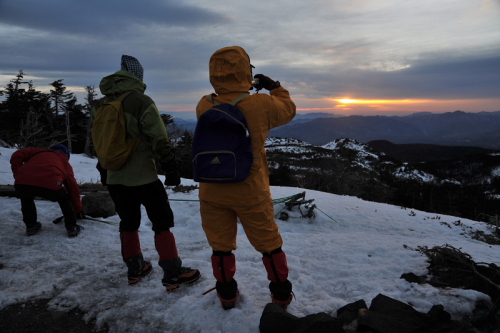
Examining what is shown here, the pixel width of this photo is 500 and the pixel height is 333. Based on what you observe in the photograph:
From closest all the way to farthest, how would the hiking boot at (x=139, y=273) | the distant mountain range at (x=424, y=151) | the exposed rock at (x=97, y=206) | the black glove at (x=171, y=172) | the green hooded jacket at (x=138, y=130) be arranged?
the green hooded jacket at (x=138, y=130), the black glove at (x=171, y=172), the hiking boot at (x=139, y=273), the exposed rock at (x=97, y=206), the distant mountain range at (x=424, y=151)

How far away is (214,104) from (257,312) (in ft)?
6.90

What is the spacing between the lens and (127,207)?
3.12m

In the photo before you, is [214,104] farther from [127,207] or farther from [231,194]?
[127,207]

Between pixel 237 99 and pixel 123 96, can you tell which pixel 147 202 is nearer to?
pixel 123 96

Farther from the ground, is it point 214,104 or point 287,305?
point 214,104

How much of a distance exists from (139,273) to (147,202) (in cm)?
100

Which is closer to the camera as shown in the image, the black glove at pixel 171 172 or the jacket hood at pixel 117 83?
the jacket hood at pixel 117 83

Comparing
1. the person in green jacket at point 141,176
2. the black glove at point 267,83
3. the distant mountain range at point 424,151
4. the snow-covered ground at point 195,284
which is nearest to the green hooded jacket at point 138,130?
the person in green jacket at point 141,176

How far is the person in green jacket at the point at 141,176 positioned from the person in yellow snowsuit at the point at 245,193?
0.61m

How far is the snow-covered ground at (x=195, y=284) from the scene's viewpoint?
2659 millimetres

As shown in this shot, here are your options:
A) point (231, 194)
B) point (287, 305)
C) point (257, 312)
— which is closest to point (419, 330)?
point (287, 305)

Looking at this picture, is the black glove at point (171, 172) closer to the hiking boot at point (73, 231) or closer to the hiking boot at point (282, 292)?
the hiking boot at point (282, 292)

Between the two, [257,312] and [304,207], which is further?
[304,207]

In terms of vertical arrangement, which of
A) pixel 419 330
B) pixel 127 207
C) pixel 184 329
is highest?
pixel 127 207
